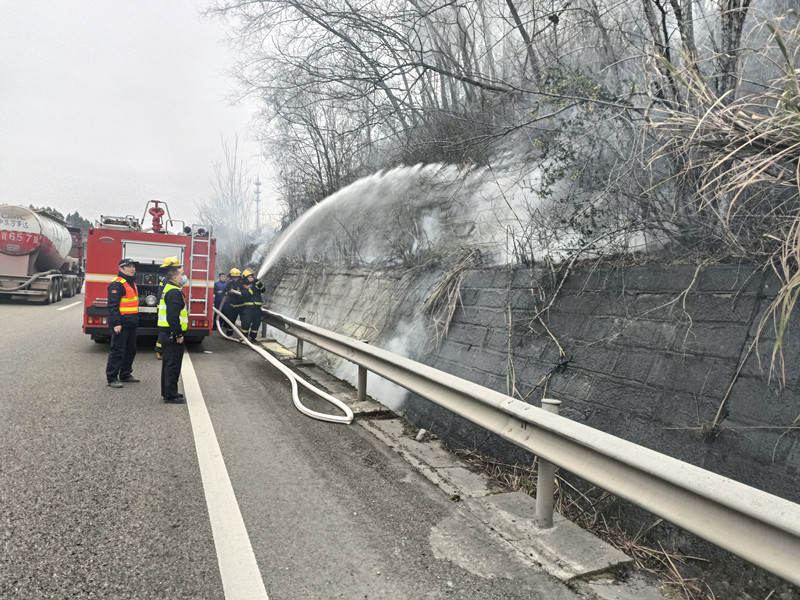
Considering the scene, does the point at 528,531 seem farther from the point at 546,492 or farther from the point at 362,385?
the point at 362,385

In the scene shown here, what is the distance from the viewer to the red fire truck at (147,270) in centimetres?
988

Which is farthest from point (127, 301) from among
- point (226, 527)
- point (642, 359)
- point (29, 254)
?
point (29, 254)

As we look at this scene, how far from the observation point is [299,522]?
332 centimetres

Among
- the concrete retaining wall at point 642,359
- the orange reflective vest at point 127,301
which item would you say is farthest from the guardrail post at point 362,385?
the orange reflective vest at point 127,301

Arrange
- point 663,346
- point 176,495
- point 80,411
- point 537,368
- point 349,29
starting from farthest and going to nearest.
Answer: point 349,29
point 80,411
point 537,368
point 663,346
point 176,495

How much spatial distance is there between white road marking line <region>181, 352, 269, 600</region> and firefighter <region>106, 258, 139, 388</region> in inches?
98.4

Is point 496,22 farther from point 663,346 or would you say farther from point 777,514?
point 777,514

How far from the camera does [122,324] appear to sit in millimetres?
7441

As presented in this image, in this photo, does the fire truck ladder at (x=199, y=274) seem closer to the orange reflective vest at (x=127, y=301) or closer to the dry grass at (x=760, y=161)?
the orange reflective vest at (x=127, y=301)

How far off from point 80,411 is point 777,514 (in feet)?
19.2

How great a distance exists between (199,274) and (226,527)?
8281 mm

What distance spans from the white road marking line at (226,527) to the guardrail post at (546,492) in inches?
66.1

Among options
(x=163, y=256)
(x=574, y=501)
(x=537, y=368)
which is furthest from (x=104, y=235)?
(x=574, y=501)

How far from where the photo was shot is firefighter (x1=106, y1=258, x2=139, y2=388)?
7129mm
